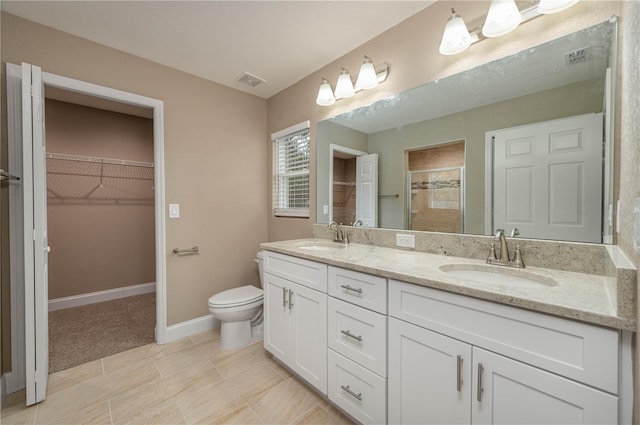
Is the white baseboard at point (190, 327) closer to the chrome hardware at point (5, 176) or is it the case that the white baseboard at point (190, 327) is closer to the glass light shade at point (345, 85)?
the chrome hardware at point (5, 176)

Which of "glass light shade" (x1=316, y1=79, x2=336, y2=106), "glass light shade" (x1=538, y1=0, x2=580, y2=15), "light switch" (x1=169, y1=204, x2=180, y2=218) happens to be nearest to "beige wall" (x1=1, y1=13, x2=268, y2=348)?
"light switch" (x1=169, y1=204, x2=180, y2=218)

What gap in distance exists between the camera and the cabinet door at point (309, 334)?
1.51m

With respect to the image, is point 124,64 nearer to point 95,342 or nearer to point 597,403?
point 95,342

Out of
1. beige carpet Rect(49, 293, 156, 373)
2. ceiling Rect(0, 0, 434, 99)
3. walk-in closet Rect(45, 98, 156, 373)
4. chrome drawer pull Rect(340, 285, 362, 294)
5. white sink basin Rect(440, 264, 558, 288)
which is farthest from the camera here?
walk-in closet Rect(45, 98, 156, 373)

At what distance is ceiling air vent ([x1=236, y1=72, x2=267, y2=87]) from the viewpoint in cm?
244

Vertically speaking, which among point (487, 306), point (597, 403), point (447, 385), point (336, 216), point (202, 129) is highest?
point (202, 129)

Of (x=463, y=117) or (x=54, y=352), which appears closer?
(x=463, y=117)

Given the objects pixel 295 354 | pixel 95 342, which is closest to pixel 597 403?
pixel 295 354

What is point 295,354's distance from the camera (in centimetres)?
170

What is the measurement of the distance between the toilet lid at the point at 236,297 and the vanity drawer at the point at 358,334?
959mm

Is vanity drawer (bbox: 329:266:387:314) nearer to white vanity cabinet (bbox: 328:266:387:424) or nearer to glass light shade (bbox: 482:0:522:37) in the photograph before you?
white vanity cabinet (bbox: 328:266:387:424)

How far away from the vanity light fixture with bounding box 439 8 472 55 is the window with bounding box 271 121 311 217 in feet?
4.37

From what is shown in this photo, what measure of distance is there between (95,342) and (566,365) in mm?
3161

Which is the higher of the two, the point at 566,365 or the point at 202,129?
the point at 202,129
